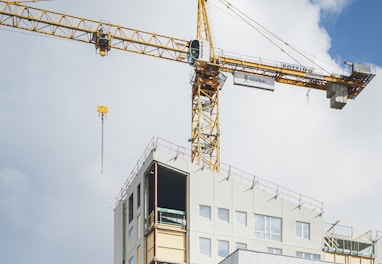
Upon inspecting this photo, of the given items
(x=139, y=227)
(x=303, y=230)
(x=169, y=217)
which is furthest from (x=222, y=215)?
(x=303, y=230)

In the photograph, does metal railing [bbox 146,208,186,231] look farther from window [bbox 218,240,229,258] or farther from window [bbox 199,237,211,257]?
window [bbox 218,240,229,258]

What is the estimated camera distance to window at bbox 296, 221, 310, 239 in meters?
108

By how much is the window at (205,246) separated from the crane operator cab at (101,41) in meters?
47.9

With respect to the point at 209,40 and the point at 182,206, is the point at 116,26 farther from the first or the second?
the point at 182,206

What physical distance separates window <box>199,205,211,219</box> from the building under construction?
10 cm

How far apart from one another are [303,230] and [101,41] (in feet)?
157

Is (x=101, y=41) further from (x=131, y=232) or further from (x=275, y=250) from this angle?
(x=275, y=250)

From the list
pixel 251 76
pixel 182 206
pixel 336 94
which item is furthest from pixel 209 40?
pixel 182 206

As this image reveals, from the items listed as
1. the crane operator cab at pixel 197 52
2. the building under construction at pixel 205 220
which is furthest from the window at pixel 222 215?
the crane operator cab at pixel 197 52

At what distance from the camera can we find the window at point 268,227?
10612 cm

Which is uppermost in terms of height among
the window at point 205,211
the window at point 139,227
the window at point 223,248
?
the window at point 205,211

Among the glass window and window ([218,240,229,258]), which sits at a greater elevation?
the glass window

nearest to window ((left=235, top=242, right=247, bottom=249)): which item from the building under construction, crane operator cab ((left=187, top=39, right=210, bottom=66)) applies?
the building under construction

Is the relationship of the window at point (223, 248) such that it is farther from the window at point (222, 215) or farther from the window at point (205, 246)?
the window at point (222, 215)
